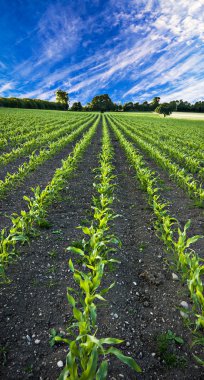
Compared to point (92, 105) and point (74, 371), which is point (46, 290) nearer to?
point (74, 371)

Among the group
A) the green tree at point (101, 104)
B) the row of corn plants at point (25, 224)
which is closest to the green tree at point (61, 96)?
the green tree at point (101, 104)

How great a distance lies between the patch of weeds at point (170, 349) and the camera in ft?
7.96

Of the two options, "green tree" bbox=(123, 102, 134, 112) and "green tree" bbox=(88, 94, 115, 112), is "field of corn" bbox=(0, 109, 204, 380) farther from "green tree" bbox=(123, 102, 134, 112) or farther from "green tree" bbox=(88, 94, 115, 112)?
"green tree" bbox=(123, 102, 134, 112)

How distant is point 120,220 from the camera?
554cm

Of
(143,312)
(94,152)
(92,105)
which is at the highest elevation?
(92,105)

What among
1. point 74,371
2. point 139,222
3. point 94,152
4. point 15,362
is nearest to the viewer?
point 74,371

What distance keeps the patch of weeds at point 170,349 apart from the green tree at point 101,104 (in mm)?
111250

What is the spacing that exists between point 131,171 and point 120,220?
471cm

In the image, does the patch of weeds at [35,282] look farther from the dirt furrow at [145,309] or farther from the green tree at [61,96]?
the green tree at [61,96]

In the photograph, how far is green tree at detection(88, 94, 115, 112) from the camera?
356ft

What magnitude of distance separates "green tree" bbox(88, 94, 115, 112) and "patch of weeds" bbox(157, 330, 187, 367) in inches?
4380

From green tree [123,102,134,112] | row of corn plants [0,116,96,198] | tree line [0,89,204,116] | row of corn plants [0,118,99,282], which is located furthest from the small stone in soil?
green tree [123,102,134,112]

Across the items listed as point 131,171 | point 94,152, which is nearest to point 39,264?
point 131,171

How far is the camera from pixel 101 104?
359 ft
